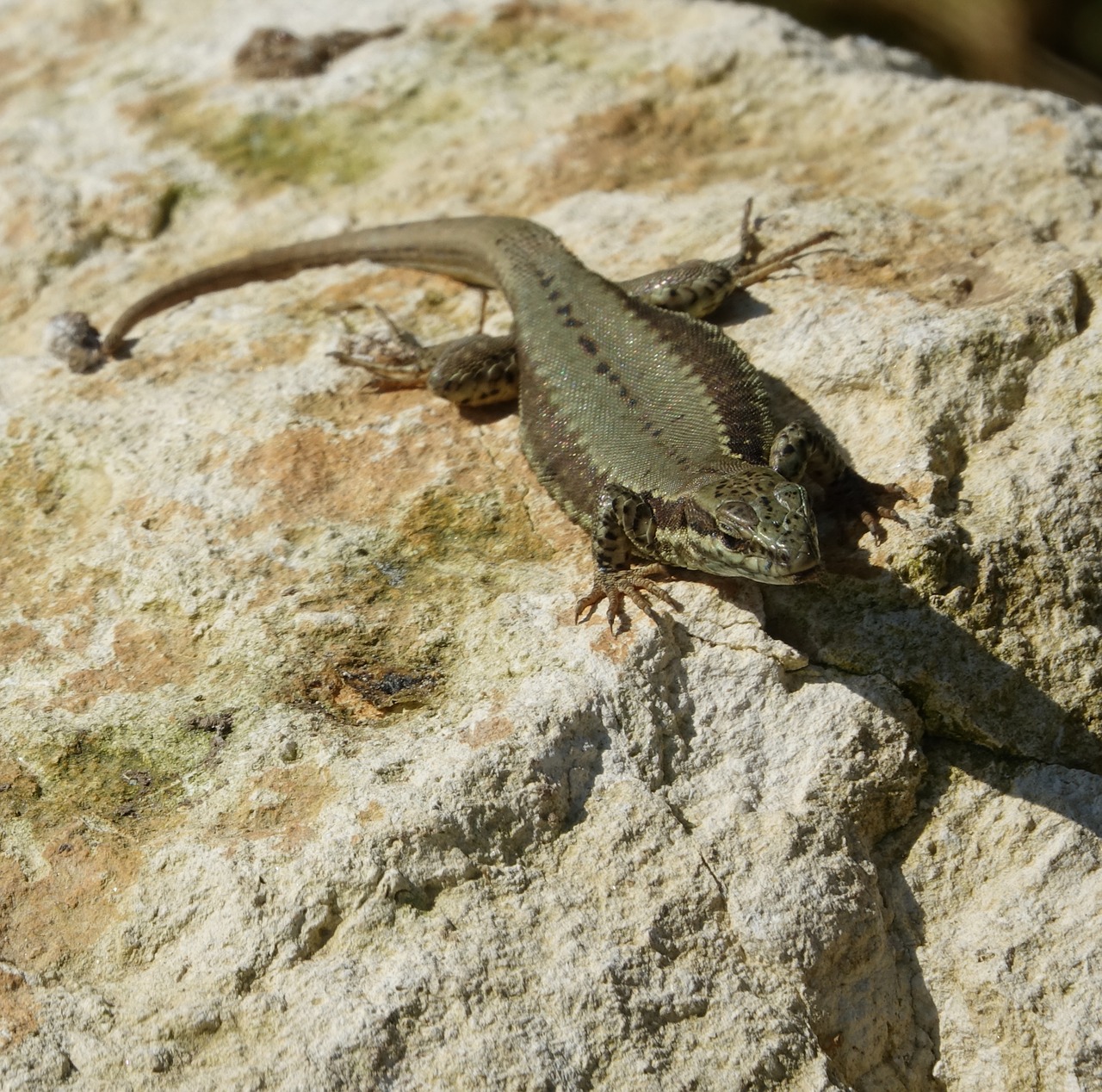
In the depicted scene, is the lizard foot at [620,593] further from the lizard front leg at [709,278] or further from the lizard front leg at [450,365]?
the lizard front leg at [709,278]

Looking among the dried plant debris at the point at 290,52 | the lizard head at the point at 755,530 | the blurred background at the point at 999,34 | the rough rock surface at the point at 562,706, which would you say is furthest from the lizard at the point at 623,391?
the blurred background at the point at 999,34

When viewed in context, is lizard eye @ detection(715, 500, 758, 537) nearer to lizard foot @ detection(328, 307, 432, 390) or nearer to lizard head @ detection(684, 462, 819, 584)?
lizard head @ detection(684, 462, 819, 584)

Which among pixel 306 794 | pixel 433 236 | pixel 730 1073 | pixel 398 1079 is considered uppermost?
pixel 433 236

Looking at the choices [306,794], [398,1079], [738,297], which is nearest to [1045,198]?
[738,297]

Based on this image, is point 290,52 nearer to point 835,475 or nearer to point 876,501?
point 835,475

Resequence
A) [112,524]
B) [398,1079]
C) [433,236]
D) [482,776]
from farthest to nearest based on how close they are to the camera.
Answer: [433,236] < [112,524] < [482,776] < [398,1079]

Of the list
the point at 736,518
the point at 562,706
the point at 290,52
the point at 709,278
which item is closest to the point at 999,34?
the point at 290,52

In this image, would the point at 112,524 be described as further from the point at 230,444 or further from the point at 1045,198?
the point at 1045,198
